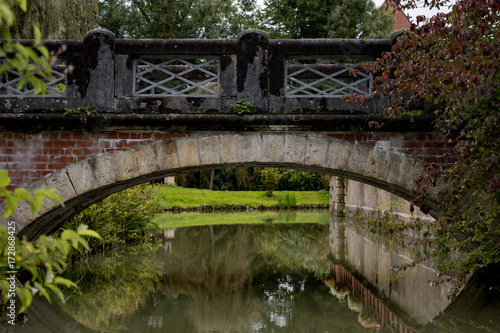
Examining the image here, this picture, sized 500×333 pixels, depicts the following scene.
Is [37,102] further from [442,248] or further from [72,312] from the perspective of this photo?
[442,248]

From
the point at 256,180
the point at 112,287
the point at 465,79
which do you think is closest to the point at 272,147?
the point at 465,79

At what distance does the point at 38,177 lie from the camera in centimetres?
576

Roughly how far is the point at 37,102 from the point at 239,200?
69.5 feet

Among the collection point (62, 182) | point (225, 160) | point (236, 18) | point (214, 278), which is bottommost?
point (214, 278)

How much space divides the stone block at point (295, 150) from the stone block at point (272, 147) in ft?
0.19

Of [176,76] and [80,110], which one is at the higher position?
[176,76]

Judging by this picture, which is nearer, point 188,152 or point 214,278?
point 188,152

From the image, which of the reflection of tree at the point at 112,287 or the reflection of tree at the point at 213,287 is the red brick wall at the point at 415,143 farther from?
the reflection of tree at the point at 112,287

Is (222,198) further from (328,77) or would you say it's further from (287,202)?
(328,77)

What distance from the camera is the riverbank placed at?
24766mm

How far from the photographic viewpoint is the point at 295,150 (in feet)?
19.0

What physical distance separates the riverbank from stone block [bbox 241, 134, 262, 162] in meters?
17.2

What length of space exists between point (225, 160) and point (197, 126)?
0.51m

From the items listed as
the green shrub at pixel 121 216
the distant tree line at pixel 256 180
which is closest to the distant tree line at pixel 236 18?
the distant tree line at pixel 256 180
